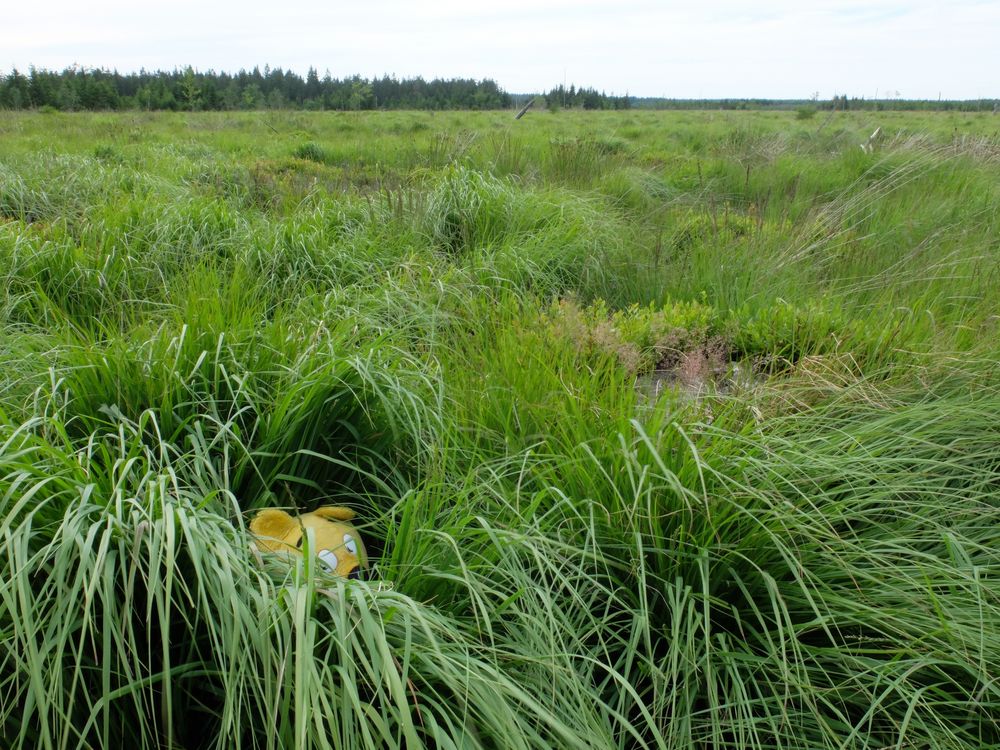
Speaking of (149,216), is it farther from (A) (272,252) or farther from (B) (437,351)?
(B) (437,351)

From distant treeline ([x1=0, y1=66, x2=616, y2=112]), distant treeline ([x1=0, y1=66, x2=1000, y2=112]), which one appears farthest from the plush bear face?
distant treeline ([x1=0, y1=66, x2=616, y2=112])

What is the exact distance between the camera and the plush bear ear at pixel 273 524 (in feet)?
5.45

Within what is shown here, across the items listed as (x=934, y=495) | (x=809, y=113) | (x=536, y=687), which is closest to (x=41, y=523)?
(x=536, y=687)

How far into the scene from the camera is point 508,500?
5.57ft

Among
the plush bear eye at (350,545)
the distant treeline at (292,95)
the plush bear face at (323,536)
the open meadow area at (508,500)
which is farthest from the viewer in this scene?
the distant treeline at (292,95)

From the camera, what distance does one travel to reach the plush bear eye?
1714 mm

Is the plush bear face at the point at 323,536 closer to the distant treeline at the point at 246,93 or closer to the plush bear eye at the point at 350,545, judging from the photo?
the plush bear eye at the point at 350,545

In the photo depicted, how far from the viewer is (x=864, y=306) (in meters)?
2.96

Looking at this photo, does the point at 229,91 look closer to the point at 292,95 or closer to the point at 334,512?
the point at 292,95

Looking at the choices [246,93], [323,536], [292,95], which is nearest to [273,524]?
[323,536]

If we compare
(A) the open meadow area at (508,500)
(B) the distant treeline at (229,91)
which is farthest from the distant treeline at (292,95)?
(A) the open meadow area at (508,500)

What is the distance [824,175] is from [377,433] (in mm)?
6129

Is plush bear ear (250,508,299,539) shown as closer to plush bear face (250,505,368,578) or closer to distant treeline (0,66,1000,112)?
plush bear face (250,505,368,578)

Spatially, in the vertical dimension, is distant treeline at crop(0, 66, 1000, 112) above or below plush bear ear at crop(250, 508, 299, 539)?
above
